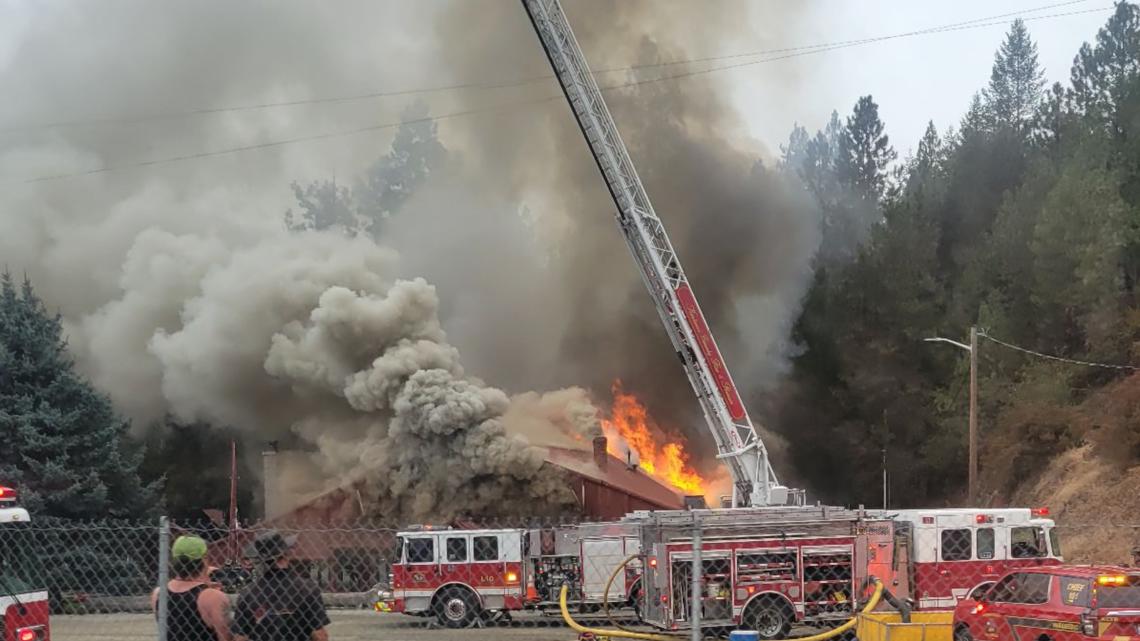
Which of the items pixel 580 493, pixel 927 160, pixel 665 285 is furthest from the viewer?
pixel 927 160

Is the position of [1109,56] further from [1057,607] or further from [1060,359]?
[1057,607]

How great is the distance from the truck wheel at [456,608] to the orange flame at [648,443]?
43.7 ft

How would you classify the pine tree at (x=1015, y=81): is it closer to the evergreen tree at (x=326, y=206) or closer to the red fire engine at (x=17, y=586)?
the evergreen tree at (x=326, y=206)

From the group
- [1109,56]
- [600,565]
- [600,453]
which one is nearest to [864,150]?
[1109,56]

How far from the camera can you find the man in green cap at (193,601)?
614cm

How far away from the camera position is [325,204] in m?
56.8

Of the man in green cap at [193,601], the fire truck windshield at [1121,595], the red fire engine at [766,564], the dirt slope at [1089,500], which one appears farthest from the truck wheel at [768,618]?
the man in green cap at [193,601]

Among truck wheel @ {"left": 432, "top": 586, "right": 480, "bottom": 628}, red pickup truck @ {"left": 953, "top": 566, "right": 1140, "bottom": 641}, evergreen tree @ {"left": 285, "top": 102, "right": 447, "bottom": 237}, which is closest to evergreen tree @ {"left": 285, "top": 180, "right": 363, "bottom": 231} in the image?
evergreen tree @ {"left": 285, "top": 102, "right": 447, "bottom": 237}

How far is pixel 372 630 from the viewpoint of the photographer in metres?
19.2

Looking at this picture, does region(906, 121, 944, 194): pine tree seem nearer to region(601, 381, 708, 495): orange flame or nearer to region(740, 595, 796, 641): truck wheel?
region(601, 381, 708, 495): orange flame

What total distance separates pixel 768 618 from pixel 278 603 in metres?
10.7

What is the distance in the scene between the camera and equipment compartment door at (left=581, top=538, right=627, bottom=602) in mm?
19844

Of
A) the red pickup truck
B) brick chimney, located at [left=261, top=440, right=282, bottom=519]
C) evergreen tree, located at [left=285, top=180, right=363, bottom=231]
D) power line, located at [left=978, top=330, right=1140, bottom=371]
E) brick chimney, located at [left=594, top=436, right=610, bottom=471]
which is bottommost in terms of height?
the red pickup truck

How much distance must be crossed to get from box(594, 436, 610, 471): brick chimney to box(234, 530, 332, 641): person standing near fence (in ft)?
80.3
